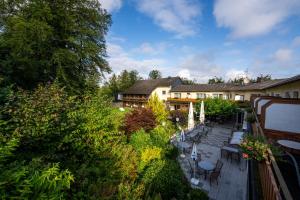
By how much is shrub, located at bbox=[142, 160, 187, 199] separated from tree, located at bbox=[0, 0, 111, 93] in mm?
12048

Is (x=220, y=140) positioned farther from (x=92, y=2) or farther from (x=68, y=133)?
(x=92, y=2)

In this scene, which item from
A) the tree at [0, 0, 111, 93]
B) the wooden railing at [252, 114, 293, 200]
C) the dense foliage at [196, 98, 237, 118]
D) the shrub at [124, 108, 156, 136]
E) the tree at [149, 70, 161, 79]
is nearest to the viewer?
the wooden railing at [252, 114, 293, 200]

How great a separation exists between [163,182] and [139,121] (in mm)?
6192

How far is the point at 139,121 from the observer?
1380 centimetres

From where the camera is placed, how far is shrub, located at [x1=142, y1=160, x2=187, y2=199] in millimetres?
7973

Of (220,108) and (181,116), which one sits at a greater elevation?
(220,108)

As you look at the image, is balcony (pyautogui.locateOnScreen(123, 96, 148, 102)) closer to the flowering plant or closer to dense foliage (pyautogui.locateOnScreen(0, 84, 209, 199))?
dense foliage (pyautogui.locateOnScreen(0, 84, 209, 199))

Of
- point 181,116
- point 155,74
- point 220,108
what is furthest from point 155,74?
point 220,108

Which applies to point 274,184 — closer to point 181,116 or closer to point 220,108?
point 220,108

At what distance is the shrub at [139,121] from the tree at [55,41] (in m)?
7.06

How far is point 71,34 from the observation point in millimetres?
19078

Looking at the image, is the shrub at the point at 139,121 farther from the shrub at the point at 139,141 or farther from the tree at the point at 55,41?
the tree at the point at 55,41

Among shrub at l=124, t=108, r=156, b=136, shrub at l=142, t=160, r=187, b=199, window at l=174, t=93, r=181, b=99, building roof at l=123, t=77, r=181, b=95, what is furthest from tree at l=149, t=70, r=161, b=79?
shrub at l=142, t=160, r=187, b=199

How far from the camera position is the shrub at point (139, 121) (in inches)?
520
